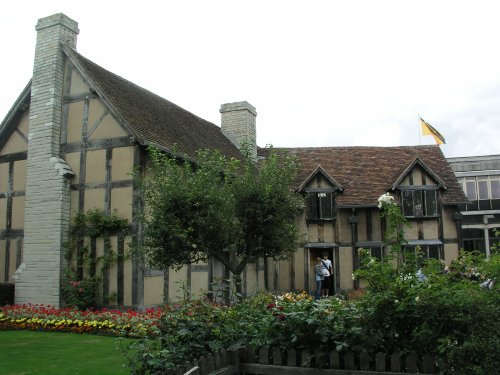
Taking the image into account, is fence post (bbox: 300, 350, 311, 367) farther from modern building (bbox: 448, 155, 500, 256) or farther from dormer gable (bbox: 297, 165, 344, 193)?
modern building (bbox: 448, 155, 500, 256)

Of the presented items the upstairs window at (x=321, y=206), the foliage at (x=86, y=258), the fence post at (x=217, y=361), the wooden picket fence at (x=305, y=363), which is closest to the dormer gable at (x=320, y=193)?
the upstairs window at (x=321, y=206)

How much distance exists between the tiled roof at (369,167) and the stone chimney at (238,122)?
7.35 ft

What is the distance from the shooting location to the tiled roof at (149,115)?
14.1 m

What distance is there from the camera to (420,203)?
1972cm

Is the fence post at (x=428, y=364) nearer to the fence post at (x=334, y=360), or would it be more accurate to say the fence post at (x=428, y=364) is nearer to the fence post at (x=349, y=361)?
the fence post at (x=349, y=361)

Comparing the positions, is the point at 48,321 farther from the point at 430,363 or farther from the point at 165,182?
the point at 430,363

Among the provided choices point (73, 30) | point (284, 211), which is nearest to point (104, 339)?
point (284, 211)

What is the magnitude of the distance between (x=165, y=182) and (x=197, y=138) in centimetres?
780

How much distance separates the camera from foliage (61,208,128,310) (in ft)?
43.7

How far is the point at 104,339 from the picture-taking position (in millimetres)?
10344

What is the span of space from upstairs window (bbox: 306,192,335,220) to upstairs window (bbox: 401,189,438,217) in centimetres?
281

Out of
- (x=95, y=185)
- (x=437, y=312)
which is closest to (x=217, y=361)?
(x=437, y=312)

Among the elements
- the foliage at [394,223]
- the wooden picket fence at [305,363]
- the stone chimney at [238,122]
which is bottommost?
the wooden picket fence at [305,363]

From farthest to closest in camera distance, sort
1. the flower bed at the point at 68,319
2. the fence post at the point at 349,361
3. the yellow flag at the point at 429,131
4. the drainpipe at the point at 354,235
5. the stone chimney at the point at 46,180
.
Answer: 1. the yellow flag at the point at 429,131
2. the drainpipe at the point at 354,235
3. the stone chimney at the point at 46,180
4. the flower bed at the point at 68,319
5. the fence post at the point at 349,361
